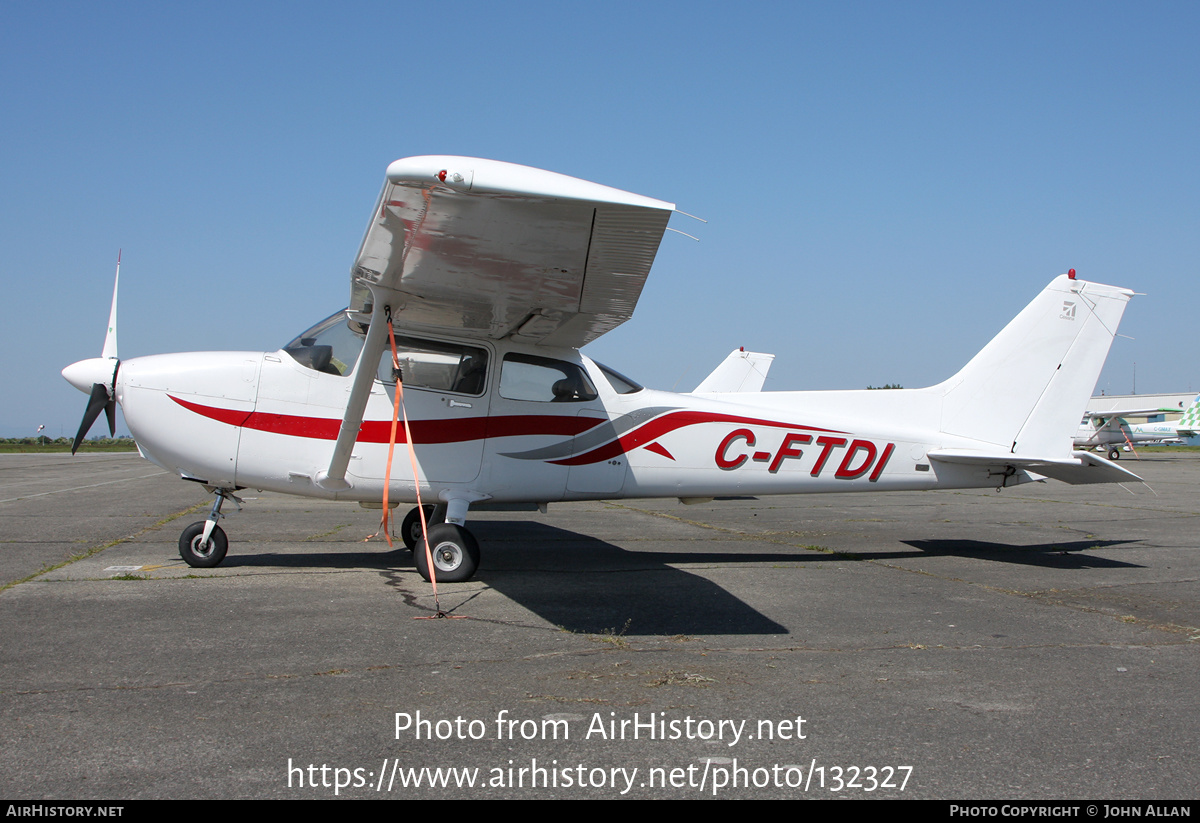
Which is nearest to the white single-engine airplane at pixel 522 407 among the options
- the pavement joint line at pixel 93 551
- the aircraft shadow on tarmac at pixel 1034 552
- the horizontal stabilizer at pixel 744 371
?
the aircraft shadow on tarmac at pixel 1034 552

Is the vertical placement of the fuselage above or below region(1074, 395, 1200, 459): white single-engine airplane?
above

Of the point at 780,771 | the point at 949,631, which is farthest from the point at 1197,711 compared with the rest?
the point at 780,771

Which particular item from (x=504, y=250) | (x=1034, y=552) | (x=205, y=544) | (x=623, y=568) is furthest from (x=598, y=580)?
(x=1034, y=552)

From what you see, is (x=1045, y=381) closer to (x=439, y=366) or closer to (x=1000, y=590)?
(x=1000, y=590)

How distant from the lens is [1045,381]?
27.2ft

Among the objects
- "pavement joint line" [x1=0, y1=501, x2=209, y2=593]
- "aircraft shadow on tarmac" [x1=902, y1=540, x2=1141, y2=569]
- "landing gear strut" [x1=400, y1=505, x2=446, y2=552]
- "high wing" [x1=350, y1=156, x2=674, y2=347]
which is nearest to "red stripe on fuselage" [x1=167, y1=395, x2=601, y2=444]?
"high wing" [x1=350, y1=156, x2=674, y2=347]

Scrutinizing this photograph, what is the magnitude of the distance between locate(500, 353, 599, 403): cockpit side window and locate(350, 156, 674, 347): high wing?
0.79 feet

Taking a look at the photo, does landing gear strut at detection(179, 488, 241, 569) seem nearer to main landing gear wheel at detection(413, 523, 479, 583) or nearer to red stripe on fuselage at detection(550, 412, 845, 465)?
main landing gear wheel at detection(413, 523, 479, 583)

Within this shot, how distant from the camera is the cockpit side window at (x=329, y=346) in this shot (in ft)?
22.5

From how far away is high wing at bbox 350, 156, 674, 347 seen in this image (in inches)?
155

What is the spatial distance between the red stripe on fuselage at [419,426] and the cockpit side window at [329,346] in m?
0.46

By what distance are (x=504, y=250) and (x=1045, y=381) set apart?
6.11 meters

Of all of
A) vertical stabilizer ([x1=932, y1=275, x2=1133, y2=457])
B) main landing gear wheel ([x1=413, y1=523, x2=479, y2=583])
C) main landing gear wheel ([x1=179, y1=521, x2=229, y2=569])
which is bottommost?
main landing gear wheel ([x1=179, y1=521, x2=229, y2=569])

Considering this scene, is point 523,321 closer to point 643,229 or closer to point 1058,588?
point 643,229
